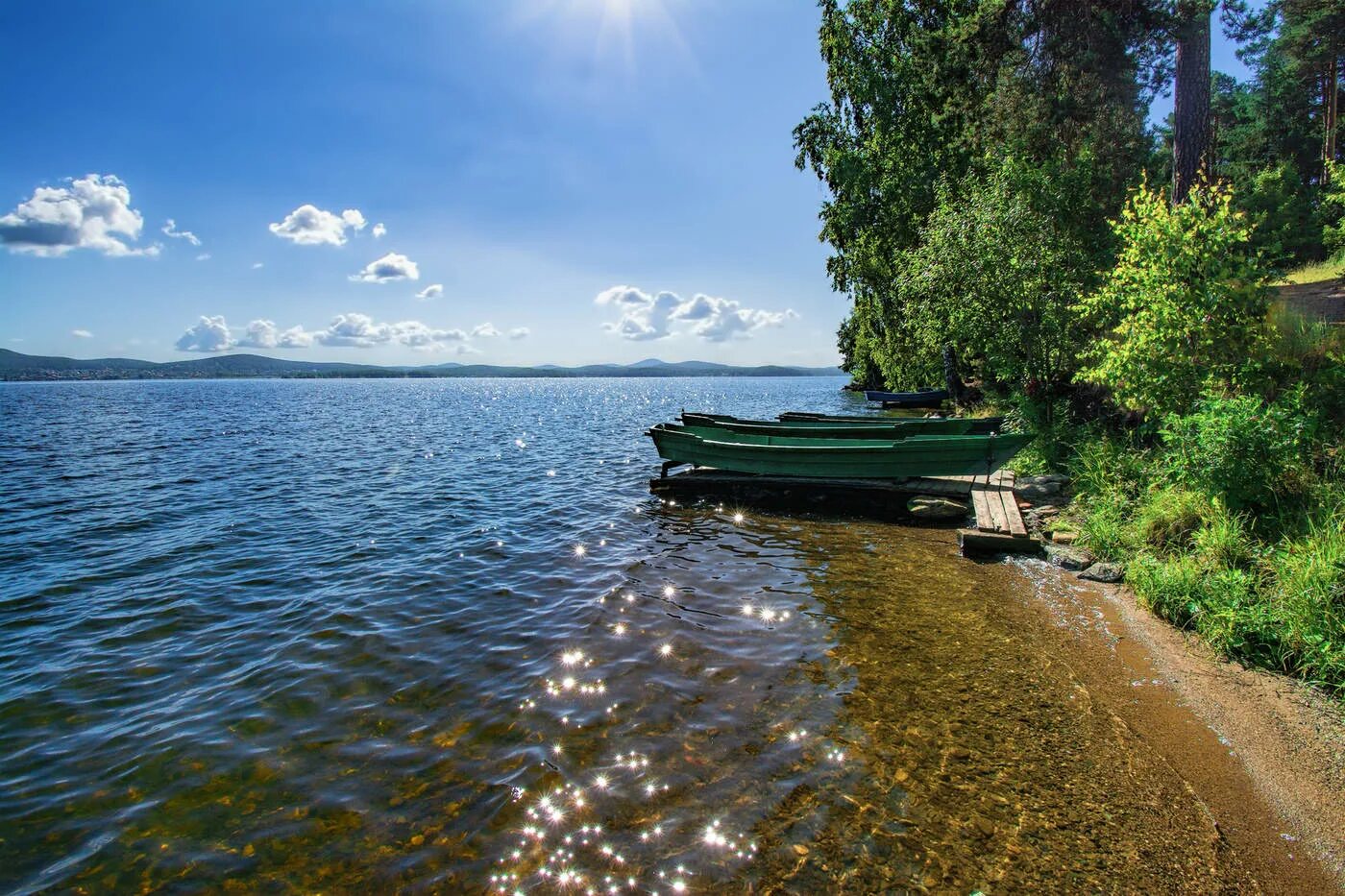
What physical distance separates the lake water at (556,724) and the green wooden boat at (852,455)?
1950 mm

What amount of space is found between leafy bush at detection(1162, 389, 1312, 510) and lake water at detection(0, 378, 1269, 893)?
247 centimetres

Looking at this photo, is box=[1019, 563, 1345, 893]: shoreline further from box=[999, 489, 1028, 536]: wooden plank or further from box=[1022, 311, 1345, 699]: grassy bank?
Answer: box=[999, 489, 1028, 536]: wooden plank

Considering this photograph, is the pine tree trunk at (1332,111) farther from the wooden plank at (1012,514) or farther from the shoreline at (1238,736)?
the shoreline at (1238,736)

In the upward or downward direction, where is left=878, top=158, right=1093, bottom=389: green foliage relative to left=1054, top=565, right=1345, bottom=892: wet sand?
upward

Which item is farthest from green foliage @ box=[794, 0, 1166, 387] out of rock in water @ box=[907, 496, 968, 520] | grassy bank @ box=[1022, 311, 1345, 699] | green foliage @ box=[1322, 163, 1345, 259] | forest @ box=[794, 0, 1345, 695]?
grassy bank @ box=[1022, 311, 1345, 699]

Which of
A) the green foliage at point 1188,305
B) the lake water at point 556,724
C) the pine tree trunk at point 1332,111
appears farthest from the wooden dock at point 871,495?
the pine tree trunk at point 1332,111

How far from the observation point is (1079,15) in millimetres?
15984

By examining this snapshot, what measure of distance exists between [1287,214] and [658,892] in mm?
44156

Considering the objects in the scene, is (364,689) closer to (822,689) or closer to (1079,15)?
(822,689)

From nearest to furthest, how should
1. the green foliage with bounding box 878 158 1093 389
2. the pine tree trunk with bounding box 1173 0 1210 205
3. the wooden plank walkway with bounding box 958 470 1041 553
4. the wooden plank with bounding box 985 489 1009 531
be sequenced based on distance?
the wooden plank walkway with bounding box 958 470 1041 553 → the wooden plank with bounding box 985 489 1009 531 → the pine tree trunk with bounding box 1173 0 1210 205 → the green foliage with bounding box 878 158 1093 389

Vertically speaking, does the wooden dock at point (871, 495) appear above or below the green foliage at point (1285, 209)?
below

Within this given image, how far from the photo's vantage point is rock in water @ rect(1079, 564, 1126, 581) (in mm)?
8141

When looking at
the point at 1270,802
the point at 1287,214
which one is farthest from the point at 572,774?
the point at 1287,214

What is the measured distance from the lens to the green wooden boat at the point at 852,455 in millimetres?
12758
